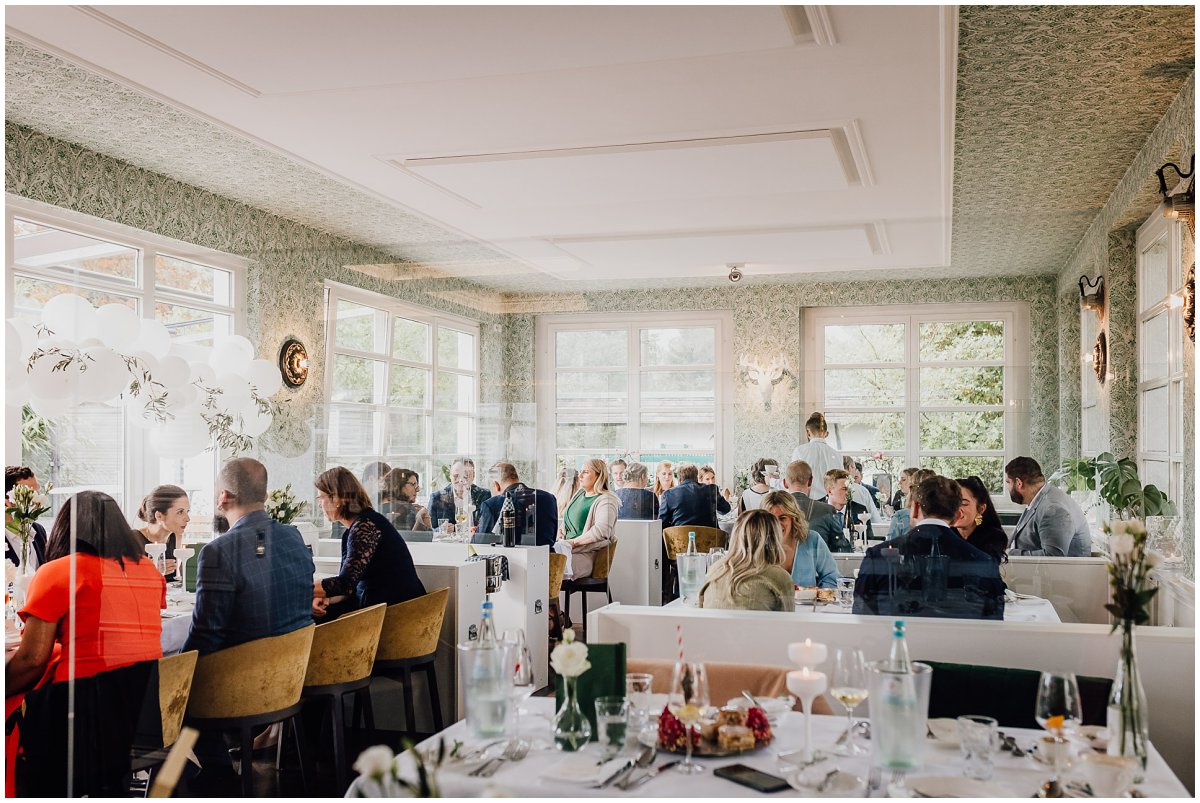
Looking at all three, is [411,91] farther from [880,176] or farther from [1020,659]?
[1020,659]

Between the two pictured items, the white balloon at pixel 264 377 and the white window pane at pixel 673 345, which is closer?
the white window pane at pixel 673 345

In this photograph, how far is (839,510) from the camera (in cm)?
426

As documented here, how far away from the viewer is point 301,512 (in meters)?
4.78

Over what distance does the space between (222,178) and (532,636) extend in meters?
3.23

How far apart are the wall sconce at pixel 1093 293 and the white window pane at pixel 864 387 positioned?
55.9 inches

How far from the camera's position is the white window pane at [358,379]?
197 inches

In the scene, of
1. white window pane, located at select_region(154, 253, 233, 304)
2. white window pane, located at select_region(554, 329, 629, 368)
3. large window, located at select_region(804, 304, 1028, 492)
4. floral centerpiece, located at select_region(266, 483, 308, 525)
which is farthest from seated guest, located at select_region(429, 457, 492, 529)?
large window, located at select_region(804, 304, 1028, 492)

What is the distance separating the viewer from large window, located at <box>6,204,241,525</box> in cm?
388

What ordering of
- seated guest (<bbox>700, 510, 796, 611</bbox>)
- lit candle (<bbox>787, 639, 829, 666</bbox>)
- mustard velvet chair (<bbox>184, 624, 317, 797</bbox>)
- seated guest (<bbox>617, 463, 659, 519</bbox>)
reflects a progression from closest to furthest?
1. lit candle (<bbox>787, 639, 829, 666</bbox>)
2. mustard velvet chair (<bbox>184, 624, 317, 797</bbox>)
3. seated guest (<bbox>700, 510, 796, 611</bbox>)
4. seated guest (<bbox>617, 463, 659, 519</bbox>)

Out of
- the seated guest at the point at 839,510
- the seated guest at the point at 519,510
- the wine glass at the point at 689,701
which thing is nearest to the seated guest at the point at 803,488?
the seated guest at the point at 839,510

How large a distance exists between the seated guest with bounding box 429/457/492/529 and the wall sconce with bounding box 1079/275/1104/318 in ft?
10.6

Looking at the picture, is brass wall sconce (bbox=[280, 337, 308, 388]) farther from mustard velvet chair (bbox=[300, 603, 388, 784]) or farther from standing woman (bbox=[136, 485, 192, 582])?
mustard velvet chair (bbox=[300, 603, 388, 784])

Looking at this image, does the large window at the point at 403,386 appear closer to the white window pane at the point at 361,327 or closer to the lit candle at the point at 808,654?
the white window pane at the point at 361,327

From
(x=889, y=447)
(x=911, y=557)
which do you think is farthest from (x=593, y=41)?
(x=911, y=557)
